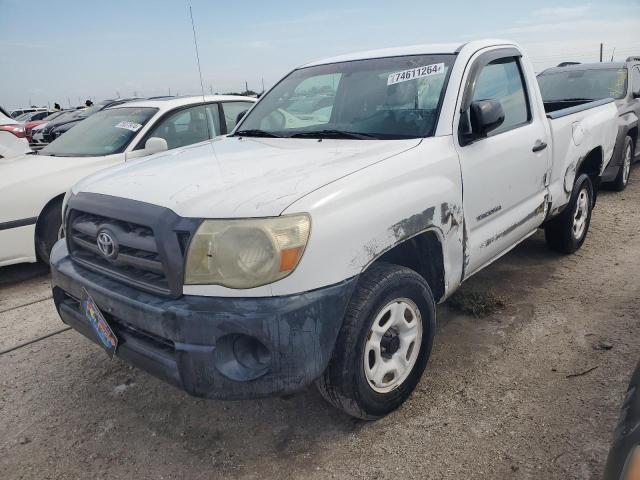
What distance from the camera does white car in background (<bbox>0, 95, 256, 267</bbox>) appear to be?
4266 millimetres

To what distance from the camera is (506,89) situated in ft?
11.5

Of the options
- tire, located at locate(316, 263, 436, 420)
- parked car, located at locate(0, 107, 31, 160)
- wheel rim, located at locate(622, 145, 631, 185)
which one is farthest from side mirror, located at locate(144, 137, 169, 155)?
wheel rim, located at locate(622, 145, 631, 185)

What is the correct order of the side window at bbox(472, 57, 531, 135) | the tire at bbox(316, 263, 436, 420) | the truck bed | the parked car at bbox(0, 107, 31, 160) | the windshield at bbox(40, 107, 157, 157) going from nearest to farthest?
the tire at bbox(316, 263, 436, 420)
the side window at bbox(472, 57, 531, 135)
the truck bed
the windshield at bbox(40, 107, 157, 157)
the parked car at bbox(0, 107, 31, 160)

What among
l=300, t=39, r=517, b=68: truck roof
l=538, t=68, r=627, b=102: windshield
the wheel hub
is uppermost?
l=300, t=39, r=517, b=68: truck roof

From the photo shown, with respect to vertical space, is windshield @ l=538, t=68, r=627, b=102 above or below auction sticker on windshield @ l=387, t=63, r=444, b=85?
below

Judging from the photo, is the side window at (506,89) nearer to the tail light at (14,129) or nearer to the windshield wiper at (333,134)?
the windshield wiper at (333,134)

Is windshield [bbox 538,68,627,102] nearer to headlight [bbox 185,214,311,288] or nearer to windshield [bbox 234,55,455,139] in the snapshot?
windshield [bbox 234,55,455,139]

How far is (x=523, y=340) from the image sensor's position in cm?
318

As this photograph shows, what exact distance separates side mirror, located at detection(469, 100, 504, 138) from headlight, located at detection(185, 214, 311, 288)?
4.40ft

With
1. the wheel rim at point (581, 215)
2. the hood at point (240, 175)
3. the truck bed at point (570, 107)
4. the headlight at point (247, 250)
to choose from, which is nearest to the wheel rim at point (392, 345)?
the headlight at point (247, 250)

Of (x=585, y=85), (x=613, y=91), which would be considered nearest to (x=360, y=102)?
(x=585, y=85)

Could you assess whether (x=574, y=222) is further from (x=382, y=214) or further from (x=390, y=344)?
(x=382, y=214)

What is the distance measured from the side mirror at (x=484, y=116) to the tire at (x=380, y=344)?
0.96 meters

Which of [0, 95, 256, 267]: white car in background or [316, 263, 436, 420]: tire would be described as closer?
[316, 263, 436, 420]: tire
